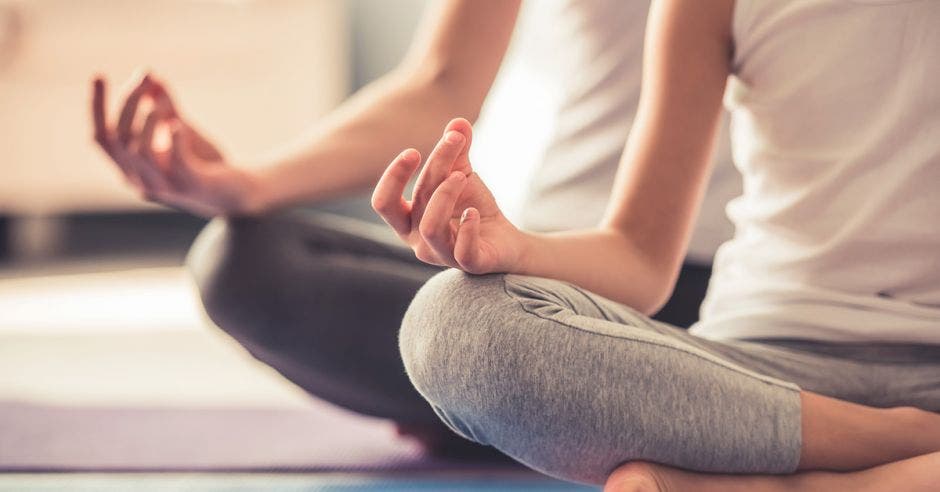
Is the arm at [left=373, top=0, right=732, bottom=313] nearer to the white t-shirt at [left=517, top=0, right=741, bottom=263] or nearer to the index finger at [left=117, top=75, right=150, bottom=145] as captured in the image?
the white t-shirt at [left=517, top=0, right=741, bottom=263]

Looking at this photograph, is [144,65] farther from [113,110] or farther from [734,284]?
[734,284]

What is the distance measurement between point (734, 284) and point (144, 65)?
2.17 m

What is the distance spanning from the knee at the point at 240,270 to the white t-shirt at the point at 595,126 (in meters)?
0.28

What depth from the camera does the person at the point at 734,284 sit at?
0.66m

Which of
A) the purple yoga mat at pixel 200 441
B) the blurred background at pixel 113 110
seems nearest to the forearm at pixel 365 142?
the purple yoga mat at pixel 200 441

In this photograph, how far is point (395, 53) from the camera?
2.87 meters

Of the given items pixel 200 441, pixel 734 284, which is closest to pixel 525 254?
pixel 734 284

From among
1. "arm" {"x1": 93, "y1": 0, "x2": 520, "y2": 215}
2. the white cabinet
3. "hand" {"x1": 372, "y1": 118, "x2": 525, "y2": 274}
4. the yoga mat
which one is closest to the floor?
the yoga mat

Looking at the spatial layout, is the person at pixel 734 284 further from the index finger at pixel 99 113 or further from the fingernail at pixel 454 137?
the index finger at pixel 99 113

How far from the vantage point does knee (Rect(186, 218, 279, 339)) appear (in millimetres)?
1041

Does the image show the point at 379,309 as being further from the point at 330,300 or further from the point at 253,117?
the point at 253,117

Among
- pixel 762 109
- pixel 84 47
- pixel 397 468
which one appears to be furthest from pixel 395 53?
pixel 762 109

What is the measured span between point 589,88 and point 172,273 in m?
1.73

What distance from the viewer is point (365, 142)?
42.7 inches
